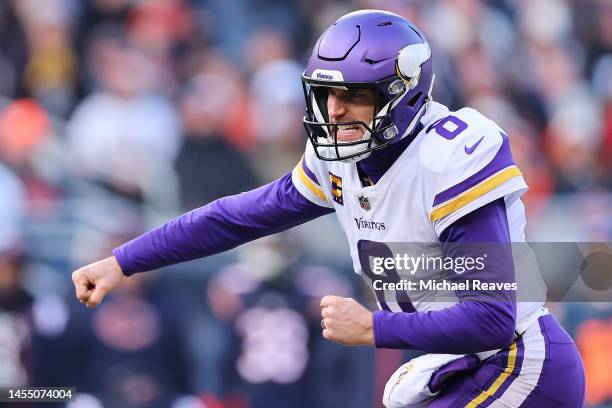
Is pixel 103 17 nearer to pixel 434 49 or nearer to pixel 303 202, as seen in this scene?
pixel 434 49

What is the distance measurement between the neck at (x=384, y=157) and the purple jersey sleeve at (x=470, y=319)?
36 cm

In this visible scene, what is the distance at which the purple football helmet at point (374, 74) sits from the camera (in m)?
3.41

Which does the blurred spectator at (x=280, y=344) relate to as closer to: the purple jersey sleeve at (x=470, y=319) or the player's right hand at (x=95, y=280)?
the player's right hand at (x=95, y=280)

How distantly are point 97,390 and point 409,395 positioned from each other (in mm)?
3098

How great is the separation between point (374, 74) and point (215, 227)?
Answer: 827 millimetres

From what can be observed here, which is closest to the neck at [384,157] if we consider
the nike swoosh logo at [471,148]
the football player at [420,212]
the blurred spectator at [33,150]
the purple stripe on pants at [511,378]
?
the football player at [420,212]

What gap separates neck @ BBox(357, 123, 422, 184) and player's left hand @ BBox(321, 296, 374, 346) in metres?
0.50

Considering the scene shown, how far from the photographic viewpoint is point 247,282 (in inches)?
249

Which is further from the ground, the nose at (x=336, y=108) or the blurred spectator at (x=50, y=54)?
the blurred spectator at (x=50, y=54)

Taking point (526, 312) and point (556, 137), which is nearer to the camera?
point (526, 312)

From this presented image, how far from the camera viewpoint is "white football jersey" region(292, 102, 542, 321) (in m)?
3.24

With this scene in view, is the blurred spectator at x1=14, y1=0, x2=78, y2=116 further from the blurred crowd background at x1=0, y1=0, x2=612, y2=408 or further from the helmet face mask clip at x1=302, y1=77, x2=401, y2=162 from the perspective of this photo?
the helmet face mask clip at x1=302, y1=77, x2=401, y2=162

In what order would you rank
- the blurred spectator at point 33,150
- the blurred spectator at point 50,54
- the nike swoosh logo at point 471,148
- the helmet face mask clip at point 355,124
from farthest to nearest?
the blurred spectator at point 50,54 < the blurred spectator at point 33,150 < the helmet face mask clip at point 355,124 < the nike swoosh logo at point 471,148

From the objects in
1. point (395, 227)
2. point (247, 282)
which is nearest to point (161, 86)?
point (247, 282)
